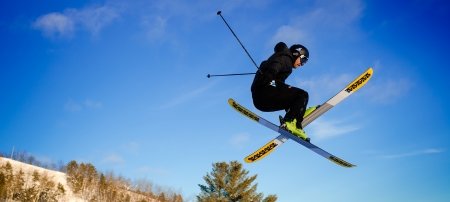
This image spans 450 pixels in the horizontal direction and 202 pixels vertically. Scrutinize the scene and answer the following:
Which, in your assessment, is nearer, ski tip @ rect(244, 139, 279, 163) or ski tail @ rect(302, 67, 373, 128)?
ski tail @ rect(302, 67, 373, 128)

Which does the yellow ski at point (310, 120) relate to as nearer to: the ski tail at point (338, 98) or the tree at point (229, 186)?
the ski tail at point (338, 98)

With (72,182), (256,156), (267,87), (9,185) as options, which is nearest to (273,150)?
(256,156)

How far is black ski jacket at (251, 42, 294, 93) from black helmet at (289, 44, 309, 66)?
0.42 ft

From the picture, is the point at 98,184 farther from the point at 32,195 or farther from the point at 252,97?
the point at 252,97

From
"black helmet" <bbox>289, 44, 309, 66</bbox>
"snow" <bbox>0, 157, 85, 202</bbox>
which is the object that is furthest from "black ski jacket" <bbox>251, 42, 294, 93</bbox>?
"snow" <bbox>0, 157, 85, 202</bbox>

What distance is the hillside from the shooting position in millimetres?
39594

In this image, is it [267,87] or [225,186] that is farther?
[225,186]

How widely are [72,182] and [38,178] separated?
821cm

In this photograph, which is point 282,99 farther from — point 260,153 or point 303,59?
point 260,153

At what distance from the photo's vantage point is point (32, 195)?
3834 cm

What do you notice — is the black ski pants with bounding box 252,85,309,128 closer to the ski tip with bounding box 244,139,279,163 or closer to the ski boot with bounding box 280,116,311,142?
the ski boot with bounding box 280,116,311,142

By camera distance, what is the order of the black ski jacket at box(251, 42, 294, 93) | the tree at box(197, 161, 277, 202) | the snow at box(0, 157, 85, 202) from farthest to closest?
1. the snow at box(0, 157, 85, 202)
2. the tree at box(197, 161, 277, 202)
3. the black ski jacket at box(251, 42, 294, 93)

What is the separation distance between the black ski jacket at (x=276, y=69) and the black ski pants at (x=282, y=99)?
8cm

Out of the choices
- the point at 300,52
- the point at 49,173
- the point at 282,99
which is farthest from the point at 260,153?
the point at 49,173
